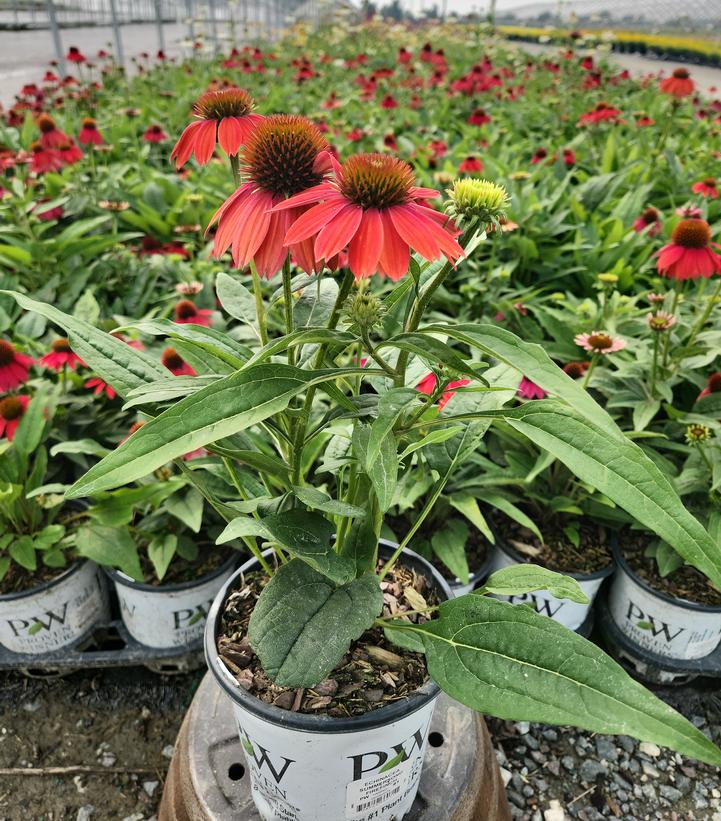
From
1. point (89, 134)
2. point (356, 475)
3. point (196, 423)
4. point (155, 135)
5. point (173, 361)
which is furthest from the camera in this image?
point (155, 135)

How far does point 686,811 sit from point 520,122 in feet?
10.8

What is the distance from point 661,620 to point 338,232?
3.62 feet

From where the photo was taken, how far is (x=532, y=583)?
71 centimetres

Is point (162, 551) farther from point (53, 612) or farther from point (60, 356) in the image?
point (60, 356)

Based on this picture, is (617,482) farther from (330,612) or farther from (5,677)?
(5,677)

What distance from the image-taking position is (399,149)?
9.77 feet

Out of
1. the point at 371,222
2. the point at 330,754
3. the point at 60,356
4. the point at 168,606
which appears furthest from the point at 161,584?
the point at 371,222

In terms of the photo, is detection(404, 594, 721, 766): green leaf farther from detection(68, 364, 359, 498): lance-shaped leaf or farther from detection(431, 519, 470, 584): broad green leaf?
detection(431, 519, 470, 584): broad green leaf

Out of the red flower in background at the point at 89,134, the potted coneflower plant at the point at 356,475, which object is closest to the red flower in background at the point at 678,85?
the red flower in background at the point at 89,134

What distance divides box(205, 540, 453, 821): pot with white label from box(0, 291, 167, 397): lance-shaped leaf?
31cm

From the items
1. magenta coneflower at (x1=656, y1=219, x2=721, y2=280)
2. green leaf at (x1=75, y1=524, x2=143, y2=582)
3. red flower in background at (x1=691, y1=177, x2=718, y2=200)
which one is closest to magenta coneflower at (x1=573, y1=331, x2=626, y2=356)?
magenta coneflower at (x1=656, y1=219, x2=721, y2=280)

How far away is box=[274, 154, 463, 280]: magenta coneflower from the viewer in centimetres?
49

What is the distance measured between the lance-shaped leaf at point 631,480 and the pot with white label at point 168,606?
851 mm

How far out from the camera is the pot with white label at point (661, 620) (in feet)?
4.07
